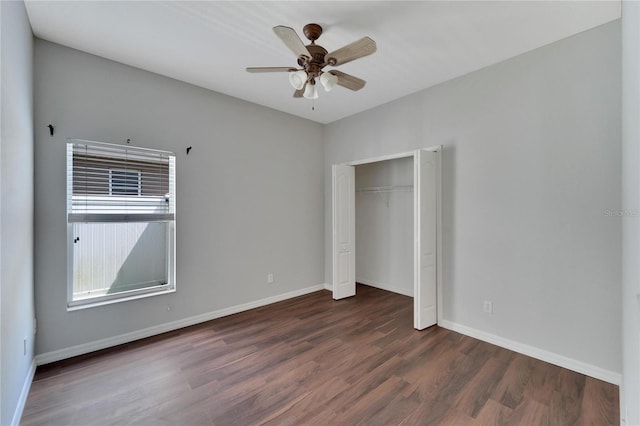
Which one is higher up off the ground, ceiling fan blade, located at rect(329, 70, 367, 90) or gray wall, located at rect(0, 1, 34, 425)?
ceiling fan blade, located at rect(329, 70, 367, 90)

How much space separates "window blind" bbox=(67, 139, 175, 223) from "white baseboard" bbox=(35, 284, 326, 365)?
122 centimetres

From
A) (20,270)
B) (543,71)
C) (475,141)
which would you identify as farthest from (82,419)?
(543,71)

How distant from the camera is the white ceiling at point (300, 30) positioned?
2086 mm

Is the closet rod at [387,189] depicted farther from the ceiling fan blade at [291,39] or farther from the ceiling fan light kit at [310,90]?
the ceiling fan blade at [291,39]

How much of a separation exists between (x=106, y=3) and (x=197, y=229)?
2234 mm

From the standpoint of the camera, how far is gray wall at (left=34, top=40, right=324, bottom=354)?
8.24 feet

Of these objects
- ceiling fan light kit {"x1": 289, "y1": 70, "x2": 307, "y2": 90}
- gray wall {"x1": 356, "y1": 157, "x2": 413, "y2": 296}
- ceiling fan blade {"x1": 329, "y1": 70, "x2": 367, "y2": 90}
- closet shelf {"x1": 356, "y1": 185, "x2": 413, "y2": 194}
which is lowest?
gray wall {"x1": 356, "y1": 157, "x2": 413, "y2": 296}

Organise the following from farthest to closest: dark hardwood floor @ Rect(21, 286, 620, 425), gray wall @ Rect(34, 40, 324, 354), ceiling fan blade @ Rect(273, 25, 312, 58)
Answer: gray wall @ Rect(34, 40, 324, 354) → dark hardwood floor @ Rect(21, 286, 620, 425) → ceiling fan blade @ Rect(273, 25, 312, 58)

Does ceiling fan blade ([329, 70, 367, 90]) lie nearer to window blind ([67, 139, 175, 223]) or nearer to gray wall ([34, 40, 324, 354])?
gray wall ([34, 40, 324, 354])

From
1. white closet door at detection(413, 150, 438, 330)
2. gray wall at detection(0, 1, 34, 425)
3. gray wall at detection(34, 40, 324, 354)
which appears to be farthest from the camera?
white closet door at detection(413, 150, 438, 330)

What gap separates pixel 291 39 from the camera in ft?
6.10

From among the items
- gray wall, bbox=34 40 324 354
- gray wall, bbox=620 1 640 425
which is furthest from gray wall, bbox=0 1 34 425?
gray wall, bbox=620 1 640 425

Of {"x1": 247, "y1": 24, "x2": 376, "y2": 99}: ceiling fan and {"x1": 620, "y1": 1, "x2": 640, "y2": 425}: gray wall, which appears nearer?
{"x1": 620, "y1": 1, "x2": 640, "y2": 425}: gray wall

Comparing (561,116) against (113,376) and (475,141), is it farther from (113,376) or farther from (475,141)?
(113,376)
